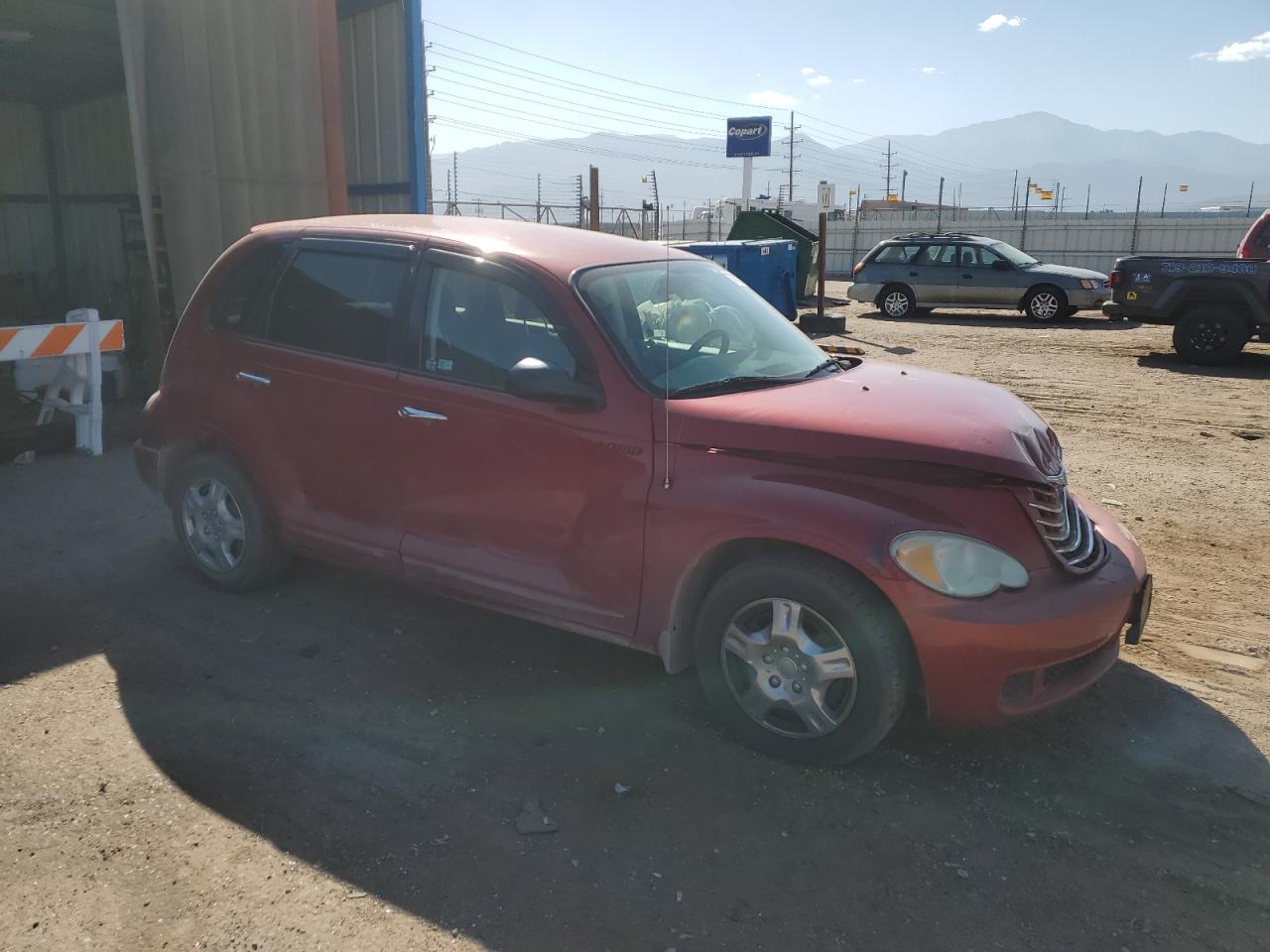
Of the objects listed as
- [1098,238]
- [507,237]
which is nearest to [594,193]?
[507,237]

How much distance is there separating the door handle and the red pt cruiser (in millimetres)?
11

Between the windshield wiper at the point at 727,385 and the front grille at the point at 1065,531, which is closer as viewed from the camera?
the front grille at the point at 1065,531

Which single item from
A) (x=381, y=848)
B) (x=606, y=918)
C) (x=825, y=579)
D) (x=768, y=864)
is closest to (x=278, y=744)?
(x=381, y=848)

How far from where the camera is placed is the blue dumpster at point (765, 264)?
48.3ft

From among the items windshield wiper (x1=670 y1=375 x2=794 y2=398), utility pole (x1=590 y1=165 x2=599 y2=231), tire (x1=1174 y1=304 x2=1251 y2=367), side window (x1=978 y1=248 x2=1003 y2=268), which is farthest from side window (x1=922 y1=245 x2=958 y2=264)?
windshield wiper (x1=670 y1=375 x2=794 y2=398)

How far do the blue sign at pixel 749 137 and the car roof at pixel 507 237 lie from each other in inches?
1354

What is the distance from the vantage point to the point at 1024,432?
351 cm

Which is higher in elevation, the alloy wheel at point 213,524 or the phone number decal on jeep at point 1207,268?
the phone number decal on jeep at point 1207,268

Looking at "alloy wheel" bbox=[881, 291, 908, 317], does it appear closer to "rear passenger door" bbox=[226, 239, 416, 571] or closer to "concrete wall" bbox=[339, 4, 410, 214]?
"concrete wall" bbox=[339, 4, 410, 214]

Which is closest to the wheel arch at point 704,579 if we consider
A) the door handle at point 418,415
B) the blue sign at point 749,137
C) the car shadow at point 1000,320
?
the door handle at point 418,415

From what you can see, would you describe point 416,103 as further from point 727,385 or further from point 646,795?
point 646,795

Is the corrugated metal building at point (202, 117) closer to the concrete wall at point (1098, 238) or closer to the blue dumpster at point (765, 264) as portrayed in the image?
the blue dumpster at point (765, 264)

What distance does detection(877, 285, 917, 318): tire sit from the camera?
19281 mm

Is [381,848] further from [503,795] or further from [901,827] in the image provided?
[901,827]
